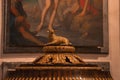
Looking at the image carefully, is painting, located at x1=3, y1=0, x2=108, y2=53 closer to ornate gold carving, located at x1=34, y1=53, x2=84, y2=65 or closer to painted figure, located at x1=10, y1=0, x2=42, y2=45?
painted figure, located at x1=10, y1=0, x2=42, y2=45

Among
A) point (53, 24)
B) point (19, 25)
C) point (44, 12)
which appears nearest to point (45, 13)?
point (44, 12)

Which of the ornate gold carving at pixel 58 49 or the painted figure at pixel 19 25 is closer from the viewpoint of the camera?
the ornate gold carving at pixel 58 49

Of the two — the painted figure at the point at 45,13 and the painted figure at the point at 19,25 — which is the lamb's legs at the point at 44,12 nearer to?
the painted figure at the point at 45,13

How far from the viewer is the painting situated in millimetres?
2910

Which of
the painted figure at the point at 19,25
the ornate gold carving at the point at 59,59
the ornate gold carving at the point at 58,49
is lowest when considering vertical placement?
the ornate gold carving at the point at 59,59

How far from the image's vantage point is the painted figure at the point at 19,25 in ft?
9.56

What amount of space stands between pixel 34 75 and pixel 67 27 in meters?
2.09

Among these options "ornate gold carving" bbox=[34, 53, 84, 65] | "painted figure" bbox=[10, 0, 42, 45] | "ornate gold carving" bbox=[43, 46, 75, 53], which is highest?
"painted figure" bbox=[10, 0, 42, 45]

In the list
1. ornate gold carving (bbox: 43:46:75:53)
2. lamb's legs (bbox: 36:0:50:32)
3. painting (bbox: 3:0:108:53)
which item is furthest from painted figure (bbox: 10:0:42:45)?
ornate gold carving (bbox: 43:46:75:53)

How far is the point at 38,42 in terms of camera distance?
9.52 ft

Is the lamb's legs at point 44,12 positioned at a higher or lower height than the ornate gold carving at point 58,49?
higher

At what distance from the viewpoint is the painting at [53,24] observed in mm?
2910

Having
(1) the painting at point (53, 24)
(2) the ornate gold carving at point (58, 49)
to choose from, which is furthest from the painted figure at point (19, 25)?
(2) the ornate gold carving at point (58, 49)

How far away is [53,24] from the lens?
2.97 m
